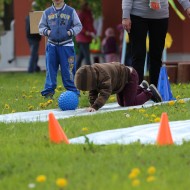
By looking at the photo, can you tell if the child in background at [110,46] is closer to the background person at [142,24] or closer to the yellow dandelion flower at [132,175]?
the background person at [142,24]

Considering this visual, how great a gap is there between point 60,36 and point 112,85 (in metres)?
1.93

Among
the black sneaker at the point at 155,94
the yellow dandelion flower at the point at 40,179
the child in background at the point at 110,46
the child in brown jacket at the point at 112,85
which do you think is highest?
the yellow dandelion flower at the point at 40,179

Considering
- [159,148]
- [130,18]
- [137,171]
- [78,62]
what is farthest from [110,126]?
[78,62]

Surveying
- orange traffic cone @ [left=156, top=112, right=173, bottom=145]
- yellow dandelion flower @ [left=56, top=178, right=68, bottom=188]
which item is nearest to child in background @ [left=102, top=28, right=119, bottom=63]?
orange traffic cone @ [left=156, top=112, right=173, bottom=145]

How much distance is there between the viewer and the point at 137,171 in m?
4.39

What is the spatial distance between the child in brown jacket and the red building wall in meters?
11.4

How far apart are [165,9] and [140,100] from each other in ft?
4.93

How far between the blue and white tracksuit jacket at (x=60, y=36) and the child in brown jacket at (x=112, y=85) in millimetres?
1422

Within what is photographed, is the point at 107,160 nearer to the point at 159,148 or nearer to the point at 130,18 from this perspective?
the point at 159,148

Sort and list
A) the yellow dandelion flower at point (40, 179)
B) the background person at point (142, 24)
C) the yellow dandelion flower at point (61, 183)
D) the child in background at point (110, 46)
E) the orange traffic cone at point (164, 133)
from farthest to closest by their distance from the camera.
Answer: the child in background at point (110, 46)
the background person at point (142, 24)
the orange traffic cone at point (164, 133)
the yellow dandelion flower at point (40, 179)
the yellow dandelion flower at point (61, 183)

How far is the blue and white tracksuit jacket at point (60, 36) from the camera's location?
32.8 feet

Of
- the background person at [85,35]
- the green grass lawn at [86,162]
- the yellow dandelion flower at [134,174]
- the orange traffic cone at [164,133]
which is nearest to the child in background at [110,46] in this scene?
the background person at [85,35]

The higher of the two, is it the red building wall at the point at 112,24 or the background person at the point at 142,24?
the background person at the point at 142,24

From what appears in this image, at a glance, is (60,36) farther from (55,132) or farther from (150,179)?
(150,179)
